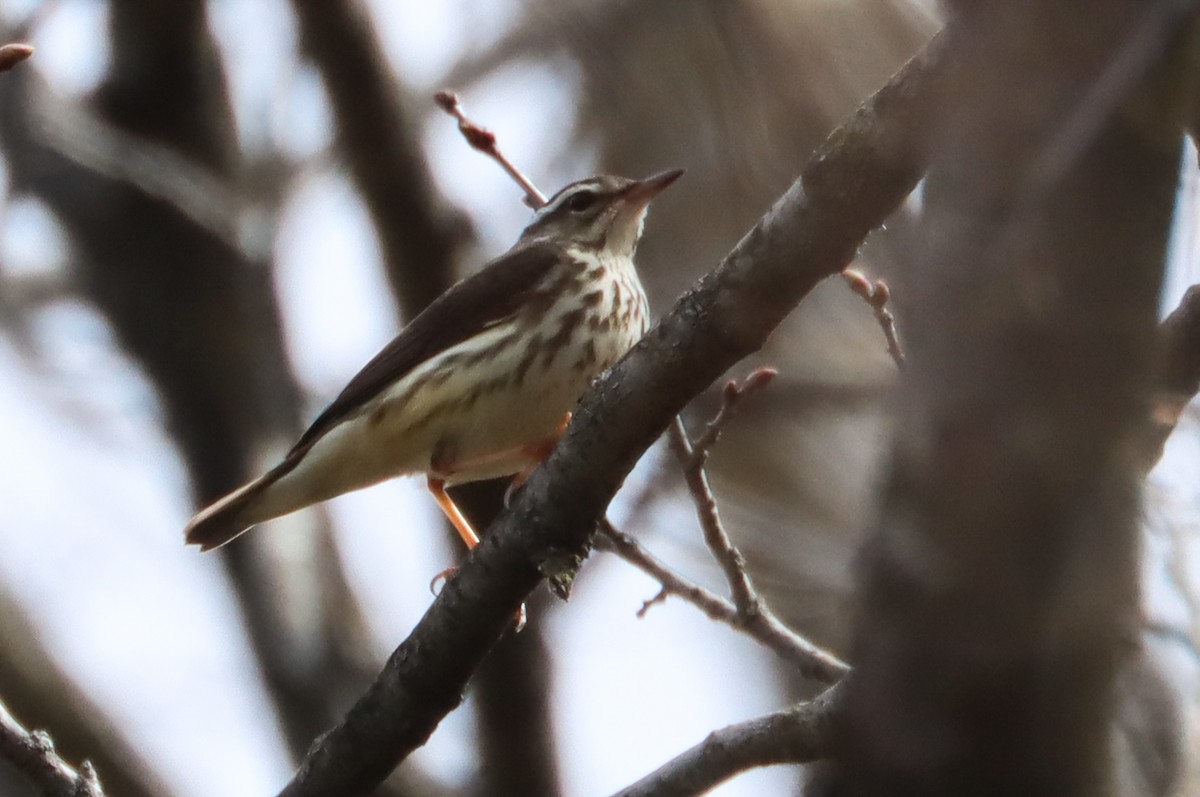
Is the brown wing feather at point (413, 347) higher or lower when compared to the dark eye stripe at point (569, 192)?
lower

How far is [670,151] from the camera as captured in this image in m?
9.41

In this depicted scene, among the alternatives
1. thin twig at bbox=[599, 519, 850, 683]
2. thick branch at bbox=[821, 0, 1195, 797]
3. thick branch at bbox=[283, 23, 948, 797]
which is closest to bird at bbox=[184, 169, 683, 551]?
thin twig at bbox=[599, 519, 850, 683]

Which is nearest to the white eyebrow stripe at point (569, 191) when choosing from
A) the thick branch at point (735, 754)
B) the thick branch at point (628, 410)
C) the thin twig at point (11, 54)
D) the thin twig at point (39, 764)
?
the thick branch at point (628, 410)

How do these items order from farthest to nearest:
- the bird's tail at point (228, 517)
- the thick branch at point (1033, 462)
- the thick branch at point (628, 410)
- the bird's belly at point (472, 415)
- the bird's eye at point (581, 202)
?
the bird's eye at point (581, 202), the bird's tail at point (228, 517), the bird's belly at point (472, 415), the thick branch at point (628, 410), the thick branch at point (1033, 462)

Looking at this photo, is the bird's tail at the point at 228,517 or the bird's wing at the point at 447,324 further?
the bird's wing at the point at 447,324

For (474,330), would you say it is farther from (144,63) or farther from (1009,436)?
(1009,436)

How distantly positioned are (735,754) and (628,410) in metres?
1.11

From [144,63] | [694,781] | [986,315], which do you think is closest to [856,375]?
[694,781]

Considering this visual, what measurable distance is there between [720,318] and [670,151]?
5367 mm

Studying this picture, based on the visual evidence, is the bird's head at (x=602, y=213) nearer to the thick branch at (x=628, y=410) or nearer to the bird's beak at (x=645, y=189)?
the bird's beak at (x=645, y=189)

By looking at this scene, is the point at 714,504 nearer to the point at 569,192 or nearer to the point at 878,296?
the point at 878,296

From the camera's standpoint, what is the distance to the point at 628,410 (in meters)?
4.42

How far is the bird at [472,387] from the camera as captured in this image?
7004mm

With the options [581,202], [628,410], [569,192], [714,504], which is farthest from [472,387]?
[628,410]
